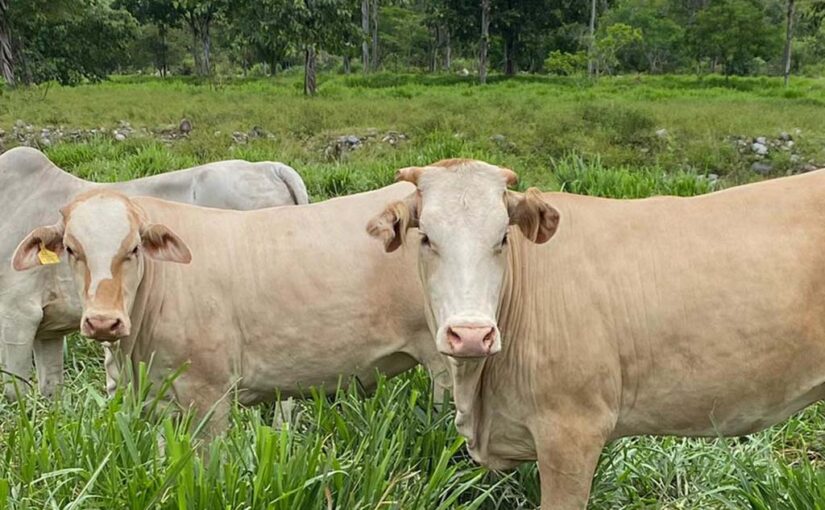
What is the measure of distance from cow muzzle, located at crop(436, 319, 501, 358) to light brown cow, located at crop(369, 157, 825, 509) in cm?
16

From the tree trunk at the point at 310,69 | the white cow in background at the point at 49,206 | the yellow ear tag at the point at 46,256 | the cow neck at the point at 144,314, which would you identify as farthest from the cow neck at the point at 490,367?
the tree trunk at the point at 310,69

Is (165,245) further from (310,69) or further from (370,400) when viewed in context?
(310,69)

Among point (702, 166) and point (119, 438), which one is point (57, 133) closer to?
point (702, 166)

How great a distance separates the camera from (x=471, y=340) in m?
2.51

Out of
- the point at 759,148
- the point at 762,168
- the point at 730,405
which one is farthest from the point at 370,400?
the point at 759,148

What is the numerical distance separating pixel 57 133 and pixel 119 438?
13789 mm

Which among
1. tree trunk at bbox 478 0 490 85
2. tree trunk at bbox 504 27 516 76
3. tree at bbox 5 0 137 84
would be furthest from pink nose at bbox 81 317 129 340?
tree trunk at bbox 504 27 516 76

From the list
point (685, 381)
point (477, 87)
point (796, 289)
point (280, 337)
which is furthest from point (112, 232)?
point (477, 87)

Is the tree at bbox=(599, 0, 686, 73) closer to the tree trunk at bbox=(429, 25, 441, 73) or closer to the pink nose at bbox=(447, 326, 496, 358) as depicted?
the tree trunk at bbox=(429, 25, 441, 73)

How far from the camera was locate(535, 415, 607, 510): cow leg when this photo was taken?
289cm

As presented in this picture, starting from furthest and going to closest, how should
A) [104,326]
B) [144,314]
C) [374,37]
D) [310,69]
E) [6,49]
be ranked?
[374,37]
[310,69]
[6,49]
[144,314]
[104,326]

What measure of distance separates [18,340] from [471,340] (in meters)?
3.21

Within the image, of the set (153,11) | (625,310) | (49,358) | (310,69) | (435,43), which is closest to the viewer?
(625,310)

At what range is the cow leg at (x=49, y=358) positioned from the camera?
4.91 meters
